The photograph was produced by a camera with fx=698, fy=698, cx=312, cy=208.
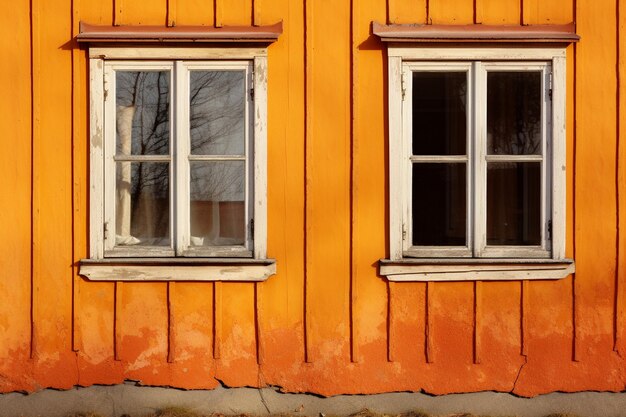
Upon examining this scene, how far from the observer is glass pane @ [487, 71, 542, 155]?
506 cm

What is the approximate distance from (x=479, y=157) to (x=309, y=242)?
137cm

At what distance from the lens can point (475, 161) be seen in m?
5.02

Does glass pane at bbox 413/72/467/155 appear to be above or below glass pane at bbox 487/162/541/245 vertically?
above

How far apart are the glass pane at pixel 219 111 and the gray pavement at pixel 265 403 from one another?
5.80ft

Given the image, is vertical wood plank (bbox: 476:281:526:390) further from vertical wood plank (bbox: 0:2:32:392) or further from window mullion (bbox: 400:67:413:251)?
vertical wood plank (bbox: 0:2:32:392)

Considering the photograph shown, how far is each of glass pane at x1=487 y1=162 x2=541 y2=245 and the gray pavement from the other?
1.15 meters

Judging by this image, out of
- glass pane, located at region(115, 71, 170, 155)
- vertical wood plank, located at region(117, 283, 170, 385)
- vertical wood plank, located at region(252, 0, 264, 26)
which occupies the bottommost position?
vertical wood plank, located at region(117, 283, 170, 385)

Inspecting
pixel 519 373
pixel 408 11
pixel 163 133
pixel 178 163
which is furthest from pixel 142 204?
pixel 519 373

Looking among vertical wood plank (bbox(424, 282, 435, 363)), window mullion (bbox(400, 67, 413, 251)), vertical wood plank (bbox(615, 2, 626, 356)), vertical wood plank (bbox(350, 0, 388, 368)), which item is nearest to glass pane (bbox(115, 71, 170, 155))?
vertical wood plank (bbox(350, 0, 388, 368))

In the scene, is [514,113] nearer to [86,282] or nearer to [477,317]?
[477,317]

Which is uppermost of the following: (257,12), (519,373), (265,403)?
(257,12)

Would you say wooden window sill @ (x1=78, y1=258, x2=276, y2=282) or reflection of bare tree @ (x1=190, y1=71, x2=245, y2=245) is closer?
wooden window sill @ (x1=78, y1=258, x2=276, y2=282)

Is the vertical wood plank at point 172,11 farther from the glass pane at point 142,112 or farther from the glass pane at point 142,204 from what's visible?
the glass pane at point 142,204

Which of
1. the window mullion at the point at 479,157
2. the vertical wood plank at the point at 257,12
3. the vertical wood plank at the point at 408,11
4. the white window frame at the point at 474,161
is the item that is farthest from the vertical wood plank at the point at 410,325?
the vertical wood plank at the point at 257,12
